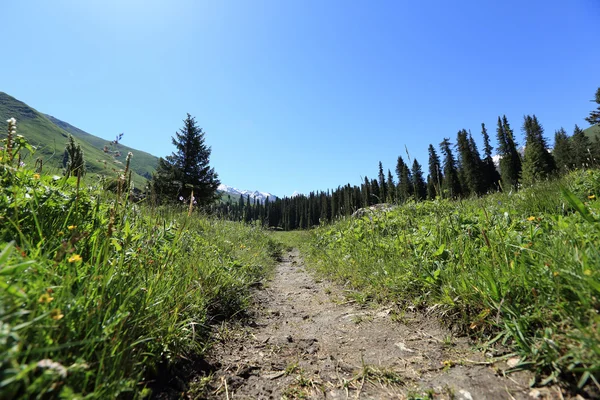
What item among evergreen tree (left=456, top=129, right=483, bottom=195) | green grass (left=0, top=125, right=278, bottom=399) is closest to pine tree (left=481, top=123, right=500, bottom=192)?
evergreen tree (left=456, top=129, right=483, bottom=195)

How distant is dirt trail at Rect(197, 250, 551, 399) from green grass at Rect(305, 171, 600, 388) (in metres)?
0.22

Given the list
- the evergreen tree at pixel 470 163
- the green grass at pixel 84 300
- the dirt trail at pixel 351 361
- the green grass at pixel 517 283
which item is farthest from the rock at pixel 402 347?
the evergreen tree at pixel 470 163

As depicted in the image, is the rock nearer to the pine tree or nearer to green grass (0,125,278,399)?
green grass (0,125,278,399)

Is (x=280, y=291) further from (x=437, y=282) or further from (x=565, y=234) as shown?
(x=565, y=234)

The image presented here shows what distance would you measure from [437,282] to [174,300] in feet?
8.61

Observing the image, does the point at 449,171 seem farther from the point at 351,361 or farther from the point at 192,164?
the point at 351,361

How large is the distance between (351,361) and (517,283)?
1.39 metres

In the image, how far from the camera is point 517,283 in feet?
6.18

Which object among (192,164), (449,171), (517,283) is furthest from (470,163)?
(517,283)

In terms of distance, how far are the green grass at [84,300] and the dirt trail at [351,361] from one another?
372 mm

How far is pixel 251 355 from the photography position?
223 cm

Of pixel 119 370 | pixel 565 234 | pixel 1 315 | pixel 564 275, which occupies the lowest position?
pixel 119 370

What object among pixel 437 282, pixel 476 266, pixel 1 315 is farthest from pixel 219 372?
pixel 476 266

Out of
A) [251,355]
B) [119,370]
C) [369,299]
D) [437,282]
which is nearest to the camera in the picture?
[119,370]
